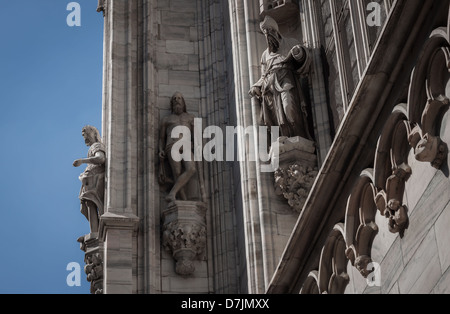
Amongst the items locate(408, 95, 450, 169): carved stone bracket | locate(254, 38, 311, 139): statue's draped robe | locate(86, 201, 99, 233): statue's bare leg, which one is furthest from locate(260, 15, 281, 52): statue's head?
locate(408, 95, 450, 169): carved stone bracket

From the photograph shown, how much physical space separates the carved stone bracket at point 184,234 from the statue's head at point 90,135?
2266 mm

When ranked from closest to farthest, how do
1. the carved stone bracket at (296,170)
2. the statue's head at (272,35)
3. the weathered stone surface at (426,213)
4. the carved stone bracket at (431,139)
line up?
the weathered stone surface at (426,213) → the carved stone bracket at (431,139) → the carved stone bracket at (296,170) → the statue's head at (272,35)

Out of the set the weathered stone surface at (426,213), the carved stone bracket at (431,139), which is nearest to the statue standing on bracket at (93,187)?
the weathered stone surface at (426,213)

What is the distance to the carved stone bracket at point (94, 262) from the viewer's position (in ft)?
59.2

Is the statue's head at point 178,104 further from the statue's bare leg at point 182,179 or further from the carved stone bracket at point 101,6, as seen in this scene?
the carved stone bracket at point 101,6

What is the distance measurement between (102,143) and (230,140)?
2100 mm

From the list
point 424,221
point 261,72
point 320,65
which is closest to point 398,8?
A: point 424,221

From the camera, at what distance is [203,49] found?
1958 centimetres

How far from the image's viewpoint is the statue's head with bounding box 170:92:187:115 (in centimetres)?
1852

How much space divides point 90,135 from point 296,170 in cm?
475

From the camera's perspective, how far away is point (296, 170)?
51.4ft

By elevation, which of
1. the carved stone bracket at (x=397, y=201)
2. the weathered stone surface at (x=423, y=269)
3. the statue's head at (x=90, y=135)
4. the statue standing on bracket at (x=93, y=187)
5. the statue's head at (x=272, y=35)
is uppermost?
the statue's head at (x=272, y=35)

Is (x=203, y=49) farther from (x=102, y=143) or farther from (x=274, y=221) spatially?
(x=274, y=221)

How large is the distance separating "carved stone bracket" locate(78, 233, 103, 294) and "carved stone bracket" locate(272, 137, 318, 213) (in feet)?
12.1
